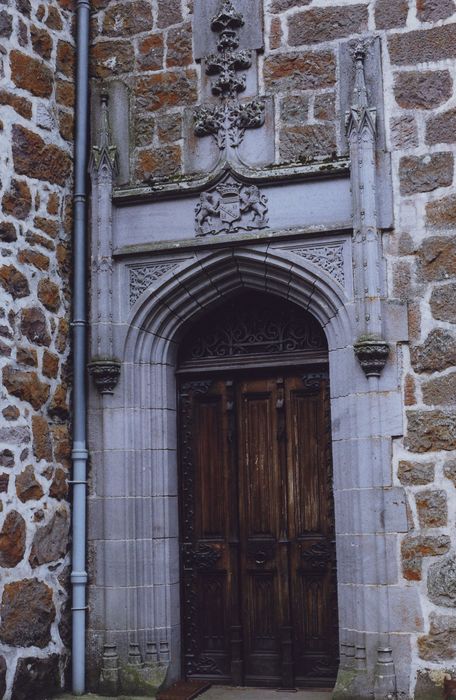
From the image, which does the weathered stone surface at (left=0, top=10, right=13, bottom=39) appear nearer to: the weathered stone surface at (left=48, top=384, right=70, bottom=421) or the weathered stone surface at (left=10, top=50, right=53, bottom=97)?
the weathered stone surface at (left=10, top=50, right=53, bottom=97)

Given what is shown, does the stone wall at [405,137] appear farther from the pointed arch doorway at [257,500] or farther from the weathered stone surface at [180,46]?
the pointed arch doorway at [257,500]

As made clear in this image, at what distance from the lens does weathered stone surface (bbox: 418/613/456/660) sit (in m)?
5.98

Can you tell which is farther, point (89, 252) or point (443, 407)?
point (89, 252)

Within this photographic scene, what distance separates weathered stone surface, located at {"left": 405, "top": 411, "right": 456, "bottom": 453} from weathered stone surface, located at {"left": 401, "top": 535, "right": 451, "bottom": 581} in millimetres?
534

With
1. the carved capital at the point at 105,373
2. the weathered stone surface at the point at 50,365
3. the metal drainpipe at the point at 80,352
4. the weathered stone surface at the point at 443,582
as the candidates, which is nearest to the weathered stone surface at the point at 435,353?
the weathered stone surface at the point at 443,582

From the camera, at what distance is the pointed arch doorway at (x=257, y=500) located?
22.1ft

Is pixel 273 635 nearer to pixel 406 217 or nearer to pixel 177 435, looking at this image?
pixel 177 435

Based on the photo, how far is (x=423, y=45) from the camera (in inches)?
256

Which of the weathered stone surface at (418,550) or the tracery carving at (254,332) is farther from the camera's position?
the tracery carving at (254,332)

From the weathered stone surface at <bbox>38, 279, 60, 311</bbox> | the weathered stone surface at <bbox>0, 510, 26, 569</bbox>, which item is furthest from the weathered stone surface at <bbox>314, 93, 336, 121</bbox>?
the weathered stone surface at <bbox>0, 510, 26, 569</bbox>

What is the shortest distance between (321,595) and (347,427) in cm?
120

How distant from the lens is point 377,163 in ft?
21.3

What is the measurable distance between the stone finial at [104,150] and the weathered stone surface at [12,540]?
8.10 ft

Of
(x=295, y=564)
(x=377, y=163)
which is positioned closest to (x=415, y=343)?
(x=377, y=163)
